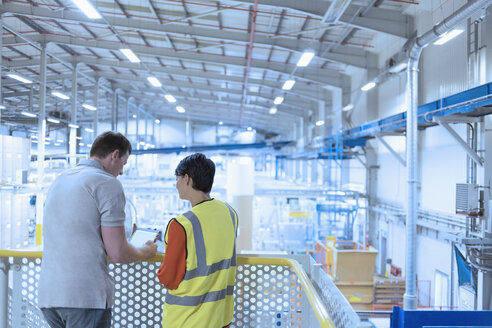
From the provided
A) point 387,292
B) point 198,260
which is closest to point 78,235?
point 198,260

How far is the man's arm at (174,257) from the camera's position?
151cm

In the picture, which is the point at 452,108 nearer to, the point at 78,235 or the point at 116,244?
the point at 116,244

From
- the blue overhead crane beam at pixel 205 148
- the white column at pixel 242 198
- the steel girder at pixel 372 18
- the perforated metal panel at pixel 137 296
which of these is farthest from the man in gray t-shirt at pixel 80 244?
the blue overhead crane beam at pixel 205 148

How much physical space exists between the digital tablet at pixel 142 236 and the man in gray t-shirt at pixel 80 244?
1.42 feet

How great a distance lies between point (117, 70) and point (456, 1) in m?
15.1

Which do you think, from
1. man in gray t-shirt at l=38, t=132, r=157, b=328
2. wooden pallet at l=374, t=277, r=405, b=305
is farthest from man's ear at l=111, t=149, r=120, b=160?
wooden pallet at l=374, t=277, r=405, b=305

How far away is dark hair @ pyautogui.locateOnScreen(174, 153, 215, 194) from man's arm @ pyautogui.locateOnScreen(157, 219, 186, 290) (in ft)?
0.74

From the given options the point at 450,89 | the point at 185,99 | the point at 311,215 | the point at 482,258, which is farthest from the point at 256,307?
the point at 185,99

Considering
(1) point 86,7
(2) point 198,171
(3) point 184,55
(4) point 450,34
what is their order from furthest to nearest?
(3) point 184,55 < (1) point 86,7 < (4) point 450,34 < (2) point 198,171

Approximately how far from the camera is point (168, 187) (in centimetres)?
1205

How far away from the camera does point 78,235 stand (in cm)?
153

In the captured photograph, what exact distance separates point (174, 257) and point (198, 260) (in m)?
0.10

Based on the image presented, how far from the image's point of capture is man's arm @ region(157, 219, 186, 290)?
4.96 ft

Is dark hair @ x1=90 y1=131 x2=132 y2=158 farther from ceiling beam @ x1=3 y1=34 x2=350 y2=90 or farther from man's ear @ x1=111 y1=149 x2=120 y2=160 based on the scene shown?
ceiling beam @ x1=3 y1=34 x2=350 y2=90
